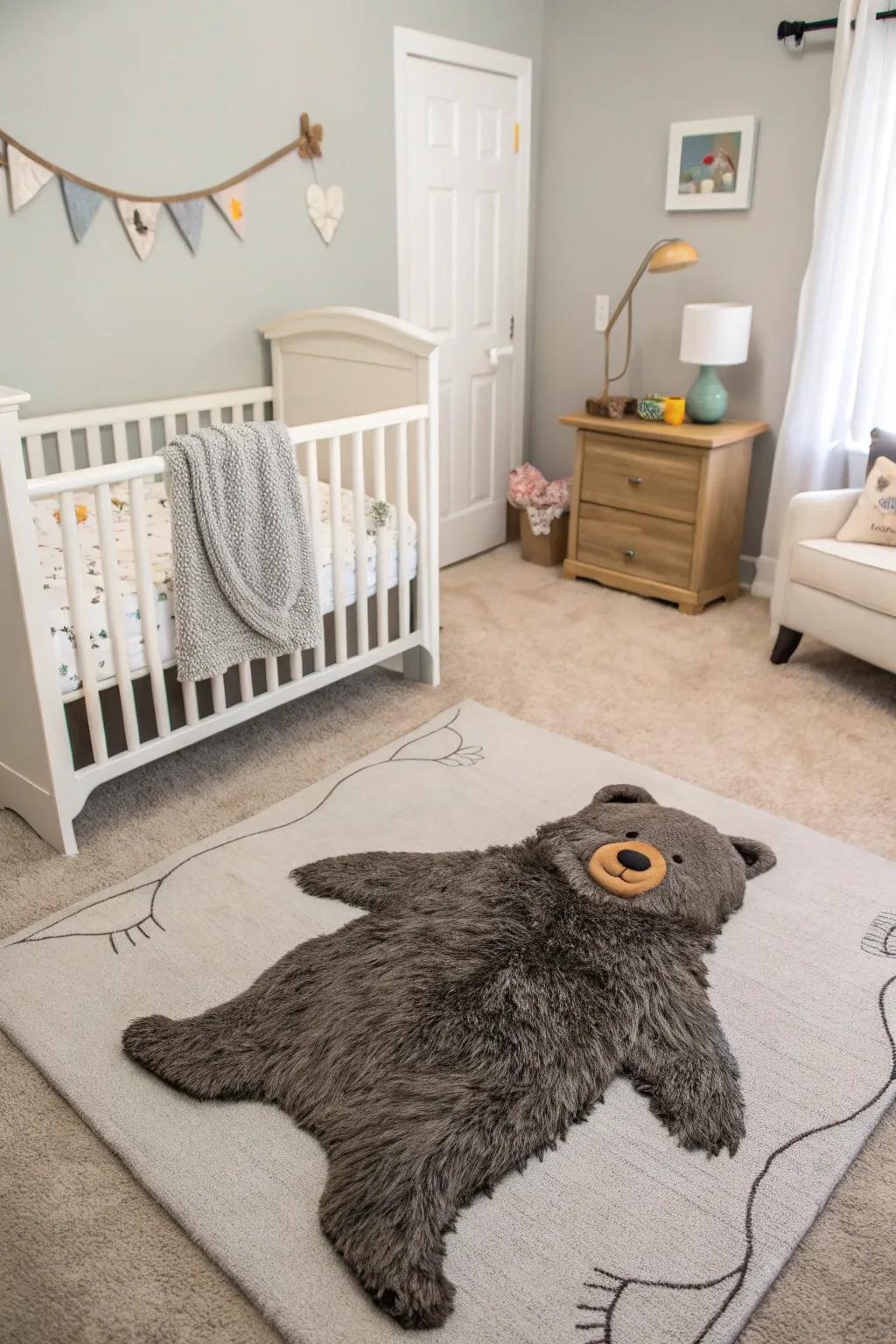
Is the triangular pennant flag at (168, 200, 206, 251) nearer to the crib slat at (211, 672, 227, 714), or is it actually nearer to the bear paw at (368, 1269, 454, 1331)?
the crib slat at (211, 672, 227, 714)

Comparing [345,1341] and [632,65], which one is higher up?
[632,65]

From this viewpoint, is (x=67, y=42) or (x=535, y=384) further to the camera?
(x=535, y=384)

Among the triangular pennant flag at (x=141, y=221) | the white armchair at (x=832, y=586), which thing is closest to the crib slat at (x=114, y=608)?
the triangular pennant flag at (x=141, y=221)

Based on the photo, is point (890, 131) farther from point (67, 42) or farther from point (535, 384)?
point (67, 42)

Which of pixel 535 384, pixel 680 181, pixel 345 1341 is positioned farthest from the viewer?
pixel 535 384

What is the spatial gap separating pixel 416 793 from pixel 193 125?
1999 millimetres

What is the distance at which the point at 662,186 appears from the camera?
3.75 meters

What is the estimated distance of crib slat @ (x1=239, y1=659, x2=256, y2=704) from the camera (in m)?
2.50

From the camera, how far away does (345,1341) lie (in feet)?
4.10

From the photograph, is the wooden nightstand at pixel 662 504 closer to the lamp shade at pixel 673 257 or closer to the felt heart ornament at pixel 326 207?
the lamp shade at pixel 673 257

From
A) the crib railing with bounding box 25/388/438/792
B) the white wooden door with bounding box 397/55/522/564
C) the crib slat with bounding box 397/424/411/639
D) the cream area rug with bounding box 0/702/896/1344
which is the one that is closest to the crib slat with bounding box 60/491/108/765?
the crib railing with bounding box 25/388/438/792

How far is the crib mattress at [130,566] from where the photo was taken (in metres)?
2.19

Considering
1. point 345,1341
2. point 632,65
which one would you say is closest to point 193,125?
point 632,65

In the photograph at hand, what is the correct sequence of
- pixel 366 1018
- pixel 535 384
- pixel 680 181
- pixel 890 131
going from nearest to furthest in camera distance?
pixel 366 1018 → pixel 890 131 → pixel 680 181 → pixel 535 384
